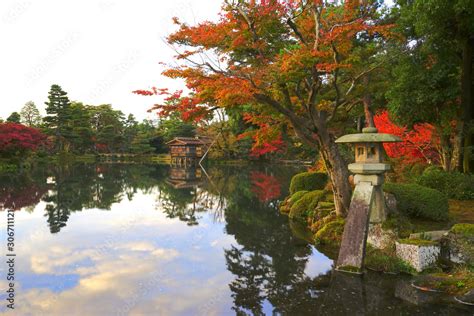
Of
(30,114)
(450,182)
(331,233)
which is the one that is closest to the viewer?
(331,233)

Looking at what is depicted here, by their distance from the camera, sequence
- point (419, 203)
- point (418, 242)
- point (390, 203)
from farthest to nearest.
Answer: point (419, 203) → point (390, 203) → point (418, 242)

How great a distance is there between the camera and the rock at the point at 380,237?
6.89m

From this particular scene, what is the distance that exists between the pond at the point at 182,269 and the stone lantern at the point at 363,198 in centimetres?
43

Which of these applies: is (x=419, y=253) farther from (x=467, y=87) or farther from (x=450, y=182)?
(x=467, y=87)

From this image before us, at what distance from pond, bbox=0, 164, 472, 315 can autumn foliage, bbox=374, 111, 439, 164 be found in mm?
6348

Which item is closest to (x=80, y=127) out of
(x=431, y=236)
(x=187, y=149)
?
(x=187, y=149)

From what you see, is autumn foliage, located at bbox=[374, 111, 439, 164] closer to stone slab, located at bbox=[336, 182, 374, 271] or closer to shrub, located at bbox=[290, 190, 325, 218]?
shrub, located at bbox=[290, 190, 325, 218]

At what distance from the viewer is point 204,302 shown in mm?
5461

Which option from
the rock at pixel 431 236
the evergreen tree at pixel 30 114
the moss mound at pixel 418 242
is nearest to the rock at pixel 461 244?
the rock at pixel 431 236

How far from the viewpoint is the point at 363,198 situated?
6.99 m

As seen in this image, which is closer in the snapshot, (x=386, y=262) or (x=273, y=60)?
(x=386, y=262)

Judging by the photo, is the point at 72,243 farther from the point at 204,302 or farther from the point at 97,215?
the point at 204,302

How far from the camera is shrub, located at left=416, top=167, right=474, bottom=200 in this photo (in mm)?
11469

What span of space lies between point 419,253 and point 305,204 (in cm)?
592
